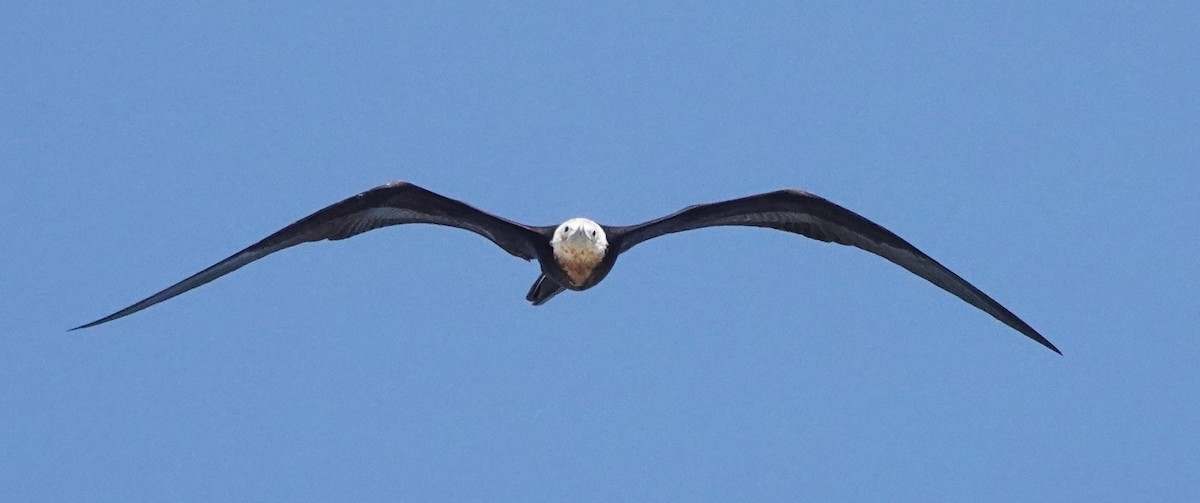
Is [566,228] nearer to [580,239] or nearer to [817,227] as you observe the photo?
[580,239]

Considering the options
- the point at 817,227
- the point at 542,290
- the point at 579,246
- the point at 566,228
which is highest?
the point at 817,227

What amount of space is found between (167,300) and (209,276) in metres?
0.42

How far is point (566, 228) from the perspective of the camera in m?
14.2

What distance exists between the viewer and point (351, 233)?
1473cm

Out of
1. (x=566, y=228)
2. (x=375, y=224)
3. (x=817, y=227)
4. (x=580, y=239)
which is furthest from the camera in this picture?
(x=817, y=227)

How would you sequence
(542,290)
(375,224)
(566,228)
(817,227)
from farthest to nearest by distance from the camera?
(542,290), (817,227), (375,224), (566,228)

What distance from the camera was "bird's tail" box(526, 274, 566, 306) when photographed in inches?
598

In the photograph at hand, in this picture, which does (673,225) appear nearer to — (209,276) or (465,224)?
(465,224)

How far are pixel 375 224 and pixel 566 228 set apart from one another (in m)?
1.76

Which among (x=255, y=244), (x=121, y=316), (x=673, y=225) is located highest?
(x=673, y=225)

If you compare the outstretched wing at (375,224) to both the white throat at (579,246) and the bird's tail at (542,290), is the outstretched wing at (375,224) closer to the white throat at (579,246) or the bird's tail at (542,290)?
the white throat at (579,246)

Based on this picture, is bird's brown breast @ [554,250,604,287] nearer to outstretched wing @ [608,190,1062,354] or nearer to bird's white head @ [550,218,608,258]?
bird's white head @ [550,218,608,258]

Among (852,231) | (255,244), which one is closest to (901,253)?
(852,231)

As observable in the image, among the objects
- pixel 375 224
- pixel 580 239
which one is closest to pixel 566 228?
pixel 580 239
